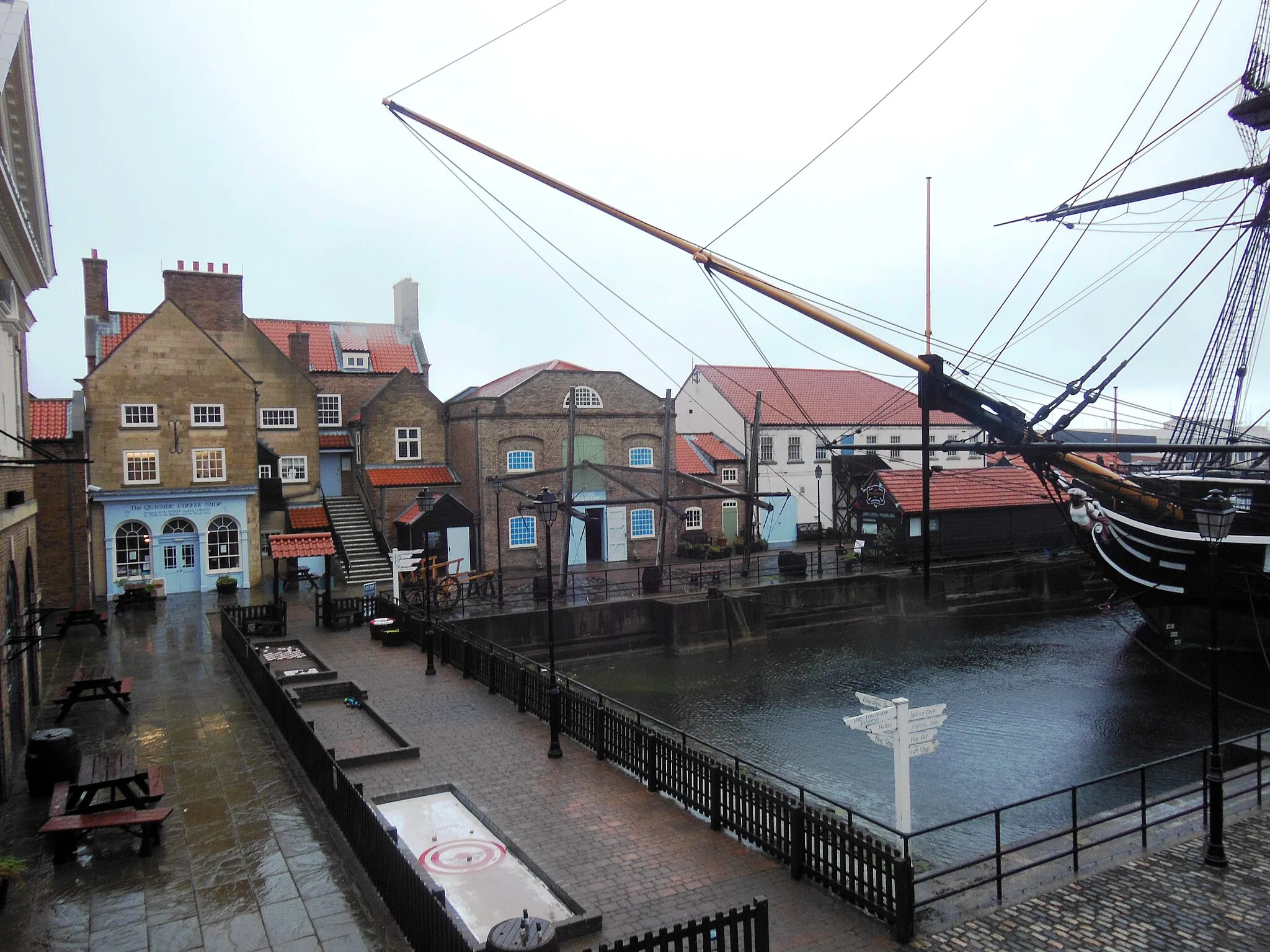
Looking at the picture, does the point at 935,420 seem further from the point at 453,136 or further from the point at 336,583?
the point at 453,136

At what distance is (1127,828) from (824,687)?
13.0 meters

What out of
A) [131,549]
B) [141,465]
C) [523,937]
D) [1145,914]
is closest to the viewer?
[523,937]

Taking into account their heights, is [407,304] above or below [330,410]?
above

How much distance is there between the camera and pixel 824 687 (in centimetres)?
2400

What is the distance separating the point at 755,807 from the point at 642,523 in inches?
1061

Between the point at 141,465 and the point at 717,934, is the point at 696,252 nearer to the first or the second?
the point at 717,934

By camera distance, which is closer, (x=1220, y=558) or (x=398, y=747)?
(x=398, y=747)

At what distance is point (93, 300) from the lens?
34.0 m

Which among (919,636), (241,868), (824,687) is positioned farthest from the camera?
(919,636)

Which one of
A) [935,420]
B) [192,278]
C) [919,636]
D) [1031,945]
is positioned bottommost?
[919,636]

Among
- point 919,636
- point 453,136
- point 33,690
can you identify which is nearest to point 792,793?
point 453,136

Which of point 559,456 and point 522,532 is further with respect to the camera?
point 559,456

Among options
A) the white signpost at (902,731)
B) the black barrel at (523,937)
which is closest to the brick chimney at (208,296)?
the white signpost at (902,731)

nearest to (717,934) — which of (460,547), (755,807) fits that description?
(755,807)
